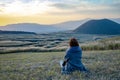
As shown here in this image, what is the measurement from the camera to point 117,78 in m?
15.3

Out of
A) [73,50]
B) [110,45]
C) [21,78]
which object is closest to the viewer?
[21,78]

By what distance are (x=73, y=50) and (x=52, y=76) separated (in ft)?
8.64

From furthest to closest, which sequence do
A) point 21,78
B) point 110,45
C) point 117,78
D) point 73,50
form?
1. point 110,45
2. point 73,50
3. point 21,78
4. point 117,78

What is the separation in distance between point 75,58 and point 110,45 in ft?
90.1

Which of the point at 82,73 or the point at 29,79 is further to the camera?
the point at 82,73

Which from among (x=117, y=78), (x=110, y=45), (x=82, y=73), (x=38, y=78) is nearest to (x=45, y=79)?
(x=38, y=78)

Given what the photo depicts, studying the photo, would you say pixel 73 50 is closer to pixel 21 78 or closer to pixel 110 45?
pixel 21 78

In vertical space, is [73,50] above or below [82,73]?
above

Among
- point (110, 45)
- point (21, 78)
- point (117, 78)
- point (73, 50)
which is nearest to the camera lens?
point (117, 78)

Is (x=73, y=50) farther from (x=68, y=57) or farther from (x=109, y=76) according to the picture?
(x=109, y=76)

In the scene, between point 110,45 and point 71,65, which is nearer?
point 71,65

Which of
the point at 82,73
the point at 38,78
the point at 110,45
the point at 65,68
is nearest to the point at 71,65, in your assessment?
the point at 65,68

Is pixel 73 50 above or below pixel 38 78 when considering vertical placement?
above

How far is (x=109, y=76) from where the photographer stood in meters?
16.0
